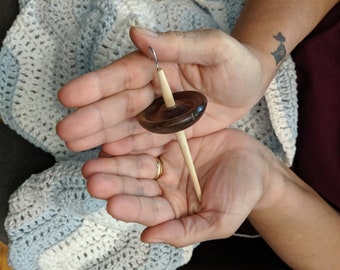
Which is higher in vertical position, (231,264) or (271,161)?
(271,161)

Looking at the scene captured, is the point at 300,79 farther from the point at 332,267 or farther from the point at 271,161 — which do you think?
the point at 332,267

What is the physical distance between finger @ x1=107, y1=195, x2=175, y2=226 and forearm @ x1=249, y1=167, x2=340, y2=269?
8.2 inches

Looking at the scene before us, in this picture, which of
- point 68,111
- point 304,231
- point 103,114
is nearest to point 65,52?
point 68,111

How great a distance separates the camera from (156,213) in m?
0.53

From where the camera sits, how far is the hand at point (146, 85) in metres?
0.49

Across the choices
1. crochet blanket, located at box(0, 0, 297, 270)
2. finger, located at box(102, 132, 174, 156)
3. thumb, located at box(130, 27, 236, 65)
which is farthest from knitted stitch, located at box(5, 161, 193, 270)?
thumb, located at box(130, 27, 236, 65)

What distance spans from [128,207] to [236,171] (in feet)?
0.49

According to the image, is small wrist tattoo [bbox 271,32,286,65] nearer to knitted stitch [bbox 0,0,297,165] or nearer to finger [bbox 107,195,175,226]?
knitted stitch [bbox 0,0,297,165]

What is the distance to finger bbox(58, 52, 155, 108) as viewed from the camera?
0.48 m

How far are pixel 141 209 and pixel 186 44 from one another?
18cm

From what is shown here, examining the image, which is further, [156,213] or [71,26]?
[71,26]

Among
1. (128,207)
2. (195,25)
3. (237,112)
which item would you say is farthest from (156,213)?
(195,25)

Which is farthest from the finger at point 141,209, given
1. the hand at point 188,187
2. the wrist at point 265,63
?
the wrist at point 265,63

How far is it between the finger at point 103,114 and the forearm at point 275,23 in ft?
0.65
